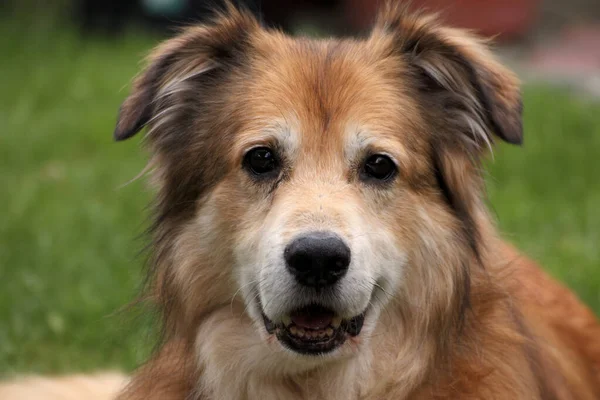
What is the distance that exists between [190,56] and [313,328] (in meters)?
1.24

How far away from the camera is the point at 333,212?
11.5 ft

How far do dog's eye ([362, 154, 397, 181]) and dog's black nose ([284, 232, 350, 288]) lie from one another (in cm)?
45

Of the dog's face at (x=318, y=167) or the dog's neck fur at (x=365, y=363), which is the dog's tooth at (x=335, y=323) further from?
the dog's neck fur at (x=365, y=363)

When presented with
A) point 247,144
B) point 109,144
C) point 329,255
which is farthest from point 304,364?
point 109,144

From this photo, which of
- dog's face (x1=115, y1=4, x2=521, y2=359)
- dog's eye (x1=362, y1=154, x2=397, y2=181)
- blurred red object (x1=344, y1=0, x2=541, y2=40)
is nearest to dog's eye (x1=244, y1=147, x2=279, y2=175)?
dog's face (x1=115, y1=4, x2=521, y2=359)

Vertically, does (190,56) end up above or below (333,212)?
above

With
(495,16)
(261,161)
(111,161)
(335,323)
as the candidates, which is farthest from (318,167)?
(495,16)

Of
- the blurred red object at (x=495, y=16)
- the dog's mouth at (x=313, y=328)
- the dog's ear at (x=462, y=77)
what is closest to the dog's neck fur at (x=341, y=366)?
the dog's mouth at (x=313, y=328)

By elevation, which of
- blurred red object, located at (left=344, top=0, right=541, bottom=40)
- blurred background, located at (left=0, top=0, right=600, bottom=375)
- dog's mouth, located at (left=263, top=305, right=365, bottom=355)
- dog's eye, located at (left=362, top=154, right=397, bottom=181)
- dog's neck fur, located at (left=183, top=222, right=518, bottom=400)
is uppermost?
dog's eye, located at (left=362, top=154, right=397, bottom=181)

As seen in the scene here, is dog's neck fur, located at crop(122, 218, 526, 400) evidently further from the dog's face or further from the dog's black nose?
the dog's black nose

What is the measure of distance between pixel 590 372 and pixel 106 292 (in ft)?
10.1

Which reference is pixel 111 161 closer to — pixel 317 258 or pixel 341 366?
pixel 341 366

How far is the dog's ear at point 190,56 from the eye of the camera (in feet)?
13.1

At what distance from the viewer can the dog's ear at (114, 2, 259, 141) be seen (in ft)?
13.1
